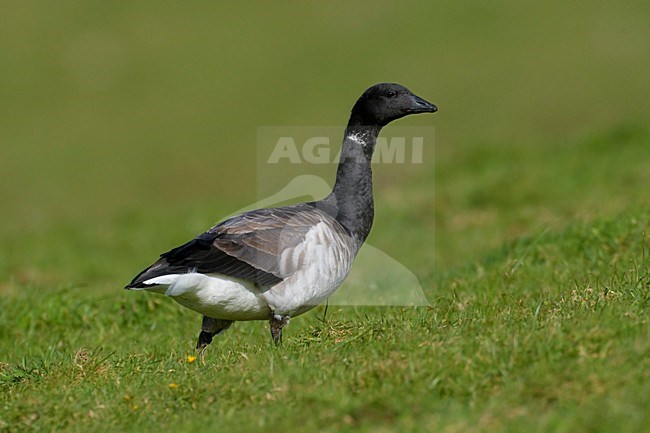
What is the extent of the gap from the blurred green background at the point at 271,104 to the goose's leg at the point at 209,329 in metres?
6.97

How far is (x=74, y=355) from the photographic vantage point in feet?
23.1

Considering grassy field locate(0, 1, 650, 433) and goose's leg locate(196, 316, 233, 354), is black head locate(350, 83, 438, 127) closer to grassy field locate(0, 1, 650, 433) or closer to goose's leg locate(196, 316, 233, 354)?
grassy field locate(0, 1, 650, 433)

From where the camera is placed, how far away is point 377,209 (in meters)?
15.6

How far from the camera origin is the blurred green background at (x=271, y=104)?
15711mm

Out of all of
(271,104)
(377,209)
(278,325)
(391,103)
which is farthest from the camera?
(271,104)

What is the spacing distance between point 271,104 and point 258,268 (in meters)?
20.7

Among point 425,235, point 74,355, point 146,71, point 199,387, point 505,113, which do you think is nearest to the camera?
point 199,387

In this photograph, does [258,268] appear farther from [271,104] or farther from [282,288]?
[271,104]

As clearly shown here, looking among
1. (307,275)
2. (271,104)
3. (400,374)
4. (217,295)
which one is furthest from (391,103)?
(271,104)

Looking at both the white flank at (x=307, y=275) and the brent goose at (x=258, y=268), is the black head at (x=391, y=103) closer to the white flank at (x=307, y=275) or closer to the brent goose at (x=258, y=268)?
the brent goose at (x=258, y=268)

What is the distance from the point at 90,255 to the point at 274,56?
16731mm

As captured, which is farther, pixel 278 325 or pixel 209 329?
pixel 209 329

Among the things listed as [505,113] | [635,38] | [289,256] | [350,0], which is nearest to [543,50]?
[635,38]

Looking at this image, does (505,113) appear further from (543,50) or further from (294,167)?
(294,167)
